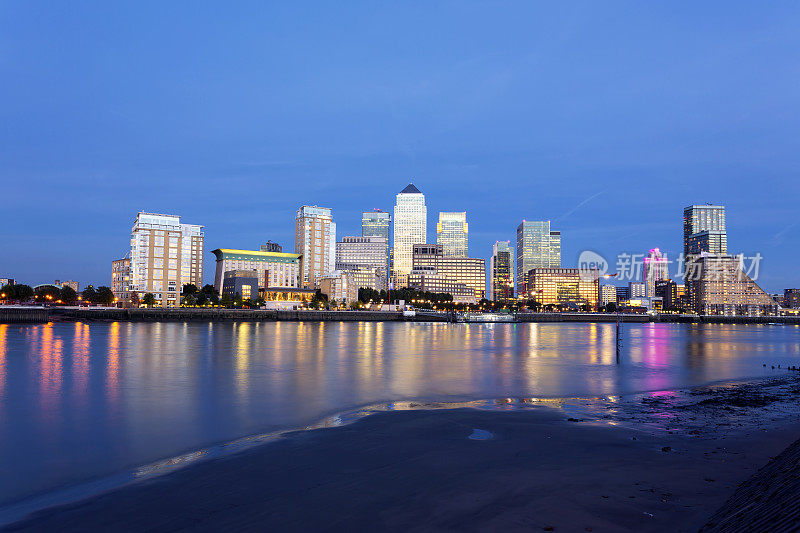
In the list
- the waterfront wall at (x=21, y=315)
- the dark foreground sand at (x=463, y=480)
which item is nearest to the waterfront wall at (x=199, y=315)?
the waterfront wall at (x=21, y=315)

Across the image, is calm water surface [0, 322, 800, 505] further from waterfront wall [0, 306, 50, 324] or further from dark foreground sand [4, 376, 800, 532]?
waterfront wall [0, 306, 50, 324]

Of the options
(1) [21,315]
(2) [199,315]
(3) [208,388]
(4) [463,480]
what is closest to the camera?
(4) [463,480]

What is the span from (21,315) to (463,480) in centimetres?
15005

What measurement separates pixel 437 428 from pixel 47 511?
1180cm

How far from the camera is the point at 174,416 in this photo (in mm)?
21422

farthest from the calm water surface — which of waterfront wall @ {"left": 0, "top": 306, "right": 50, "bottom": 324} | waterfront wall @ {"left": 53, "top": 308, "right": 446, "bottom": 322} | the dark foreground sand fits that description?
waterfront wall @ {"left": 53, "top": 308, "right": 446, "bottom": 322}

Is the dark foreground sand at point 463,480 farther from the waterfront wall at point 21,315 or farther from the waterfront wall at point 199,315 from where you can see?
the waterfront wall at point 199,315

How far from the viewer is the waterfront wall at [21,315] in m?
124

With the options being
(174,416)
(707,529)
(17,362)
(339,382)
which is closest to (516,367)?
(339,382)

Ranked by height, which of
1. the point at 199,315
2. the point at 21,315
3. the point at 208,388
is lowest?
the point at 199,315

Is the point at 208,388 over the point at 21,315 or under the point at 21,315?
over

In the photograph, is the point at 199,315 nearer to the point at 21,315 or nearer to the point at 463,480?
the point at 21,315

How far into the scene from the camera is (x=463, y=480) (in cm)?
1225

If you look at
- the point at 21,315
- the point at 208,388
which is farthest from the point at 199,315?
the point at 208,388
